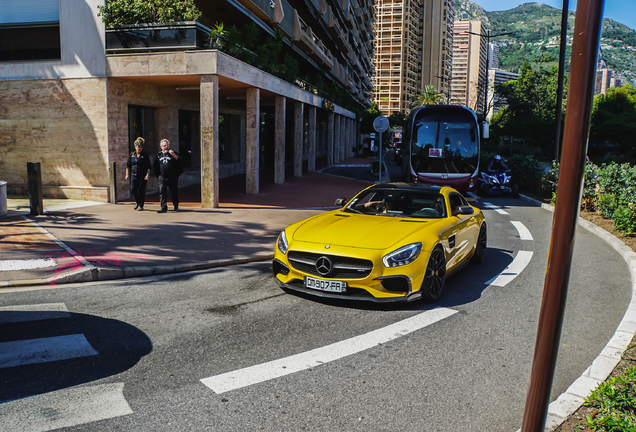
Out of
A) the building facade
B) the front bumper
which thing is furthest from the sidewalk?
the front bumper

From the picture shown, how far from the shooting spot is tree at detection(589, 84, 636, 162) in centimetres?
4528

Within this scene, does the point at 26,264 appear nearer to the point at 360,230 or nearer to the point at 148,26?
the point at 360,230

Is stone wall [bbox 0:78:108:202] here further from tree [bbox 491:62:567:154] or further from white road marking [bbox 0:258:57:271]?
tree [bbox 491:62:567:154]

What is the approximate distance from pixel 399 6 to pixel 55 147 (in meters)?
149

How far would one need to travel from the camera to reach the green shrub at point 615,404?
336cm

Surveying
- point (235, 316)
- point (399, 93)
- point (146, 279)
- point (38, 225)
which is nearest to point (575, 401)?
point (235, 316)

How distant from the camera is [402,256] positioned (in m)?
6.18

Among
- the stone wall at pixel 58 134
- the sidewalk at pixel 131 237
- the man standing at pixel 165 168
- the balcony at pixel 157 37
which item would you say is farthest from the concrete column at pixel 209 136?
the stone wall at pixel 58 134

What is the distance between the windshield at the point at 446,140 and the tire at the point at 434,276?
42.3ft

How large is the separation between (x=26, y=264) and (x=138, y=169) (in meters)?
5.97

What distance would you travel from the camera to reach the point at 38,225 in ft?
36.7

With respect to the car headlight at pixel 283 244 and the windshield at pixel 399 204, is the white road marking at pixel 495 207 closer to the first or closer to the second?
the windshield at pixel 399 204

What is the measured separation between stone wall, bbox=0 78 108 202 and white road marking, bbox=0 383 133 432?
12522 mm

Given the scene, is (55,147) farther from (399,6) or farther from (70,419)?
(399,6)
